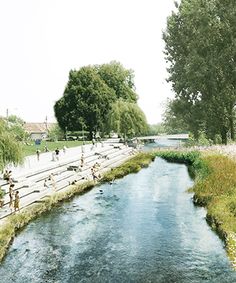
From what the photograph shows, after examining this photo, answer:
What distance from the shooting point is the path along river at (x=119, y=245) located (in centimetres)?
1884

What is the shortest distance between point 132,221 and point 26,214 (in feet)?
20.7

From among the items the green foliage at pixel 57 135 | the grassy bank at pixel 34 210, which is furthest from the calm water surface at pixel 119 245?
the green foliage at pixel 57 135

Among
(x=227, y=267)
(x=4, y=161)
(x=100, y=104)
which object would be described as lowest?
(x=227, y=267)

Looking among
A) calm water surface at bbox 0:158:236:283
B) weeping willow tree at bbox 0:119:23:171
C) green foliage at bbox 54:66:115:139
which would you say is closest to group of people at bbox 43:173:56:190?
calm water surface at bbox 0:158:236:283

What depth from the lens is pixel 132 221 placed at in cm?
2817

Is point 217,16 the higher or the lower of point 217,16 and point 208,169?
the higher

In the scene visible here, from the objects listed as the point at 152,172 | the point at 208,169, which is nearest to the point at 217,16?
the point at 152,172

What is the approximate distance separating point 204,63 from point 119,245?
39804 mm

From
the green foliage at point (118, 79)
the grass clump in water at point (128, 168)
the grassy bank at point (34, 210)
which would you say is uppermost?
the green foliage at point (118, 79)

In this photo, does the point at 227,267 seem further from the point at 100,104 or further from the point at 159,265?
the point at 100,104

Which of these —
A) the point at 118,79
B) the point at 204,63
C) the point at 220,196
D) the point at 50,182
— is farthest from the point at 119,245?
the point at 118,79

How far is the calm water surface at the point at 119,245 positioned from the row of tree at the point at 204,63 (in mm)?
27632

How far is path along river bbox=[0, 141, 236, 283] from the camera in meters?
18.8

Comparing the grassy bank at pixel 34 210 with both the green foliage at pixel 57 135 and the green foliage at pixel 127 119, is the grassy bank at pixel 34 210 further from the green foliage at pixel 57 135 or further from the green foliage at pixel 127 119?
the green foliage at pixel 57 135
